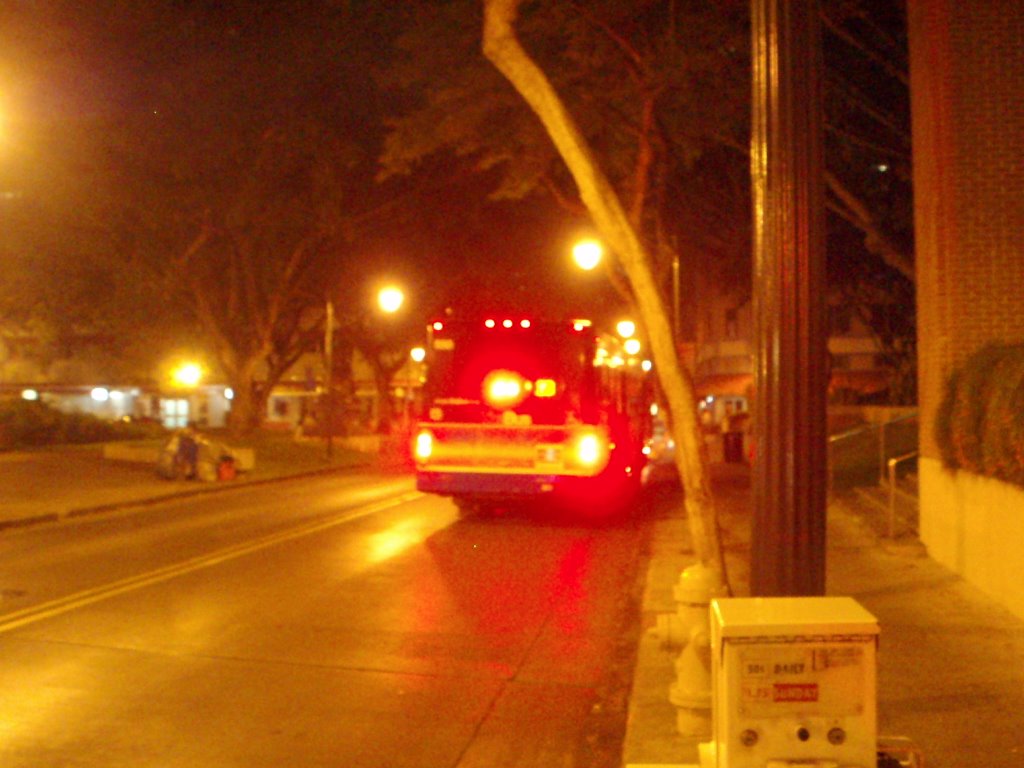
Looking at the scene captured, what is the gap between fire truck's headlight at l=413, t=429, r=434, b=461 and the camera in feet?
65.0

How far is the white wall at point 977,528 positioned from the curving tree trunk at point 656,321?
11.5ft

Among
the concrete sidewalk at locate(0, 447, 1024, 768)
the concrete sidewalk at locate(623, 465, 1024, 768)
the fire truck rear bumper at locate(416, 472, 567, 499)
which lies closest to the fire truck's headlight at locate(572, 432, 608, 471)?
the fire truck rear bumper at locate(416, 472, 567, 499)

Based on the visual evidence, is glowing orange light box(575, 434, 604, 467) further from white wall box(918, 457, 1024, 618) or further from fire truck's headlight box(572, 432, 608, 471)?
white wall box(918, 457, 1024, 618)

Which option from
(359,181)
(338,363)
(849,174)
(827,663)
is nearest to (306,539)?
(827,663)

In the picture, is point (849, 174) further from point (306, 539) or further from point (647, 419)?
point (306, 539)

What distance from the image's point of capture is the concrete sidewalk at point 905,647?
7328 mm

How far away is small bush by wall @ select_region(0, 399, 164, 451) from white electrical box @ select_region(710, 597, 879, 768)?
33219mm

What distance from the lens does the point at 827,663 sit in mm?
4820

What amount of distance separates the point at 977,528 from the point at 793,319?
765 cm

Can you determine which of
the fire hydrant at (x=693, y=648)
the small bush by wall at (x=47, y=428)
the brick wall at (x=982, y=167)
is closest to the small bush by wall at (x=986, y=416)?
the brick wall at (x=982, y=167)

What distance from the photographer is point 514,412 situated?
19.6 metres

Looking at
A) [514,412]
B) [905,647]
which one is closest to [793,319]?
[905,647]

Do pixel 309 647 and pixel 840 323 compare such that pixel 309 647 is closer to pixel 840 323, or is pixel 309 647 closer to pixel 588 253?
pixel 588 253

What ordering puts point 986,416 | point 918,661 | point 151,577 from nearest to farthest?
1. point 918,661
2. point 986,416
3. point 151,577
